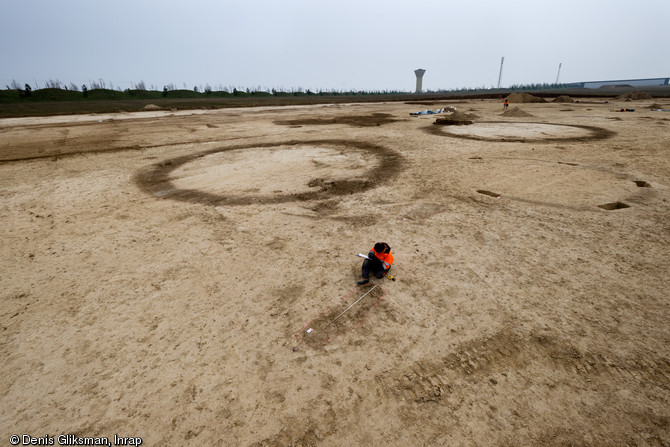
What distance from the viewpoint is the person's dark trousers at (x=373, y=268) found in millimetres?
3840

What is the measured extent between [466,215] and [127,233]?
617 cm

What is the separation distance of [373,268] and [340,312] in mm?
858

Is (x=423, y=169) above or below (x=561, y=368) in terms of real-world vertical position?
above

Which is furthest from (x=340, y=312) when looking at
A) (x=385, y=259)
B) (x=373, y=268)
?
(x=385, y=259)

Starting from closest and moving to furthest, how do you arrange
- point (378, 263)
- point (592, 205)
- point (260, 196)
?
point (378, 263) < point (592, 205) < point (260, 196)

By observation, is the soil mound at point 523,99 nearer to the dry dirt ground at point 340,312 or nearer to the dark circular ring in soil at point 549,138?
the dark circular ring in soil at point 549,138

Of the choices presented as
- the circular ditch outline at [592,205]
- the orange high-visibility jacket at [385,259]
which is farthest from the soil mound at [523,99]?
the orange high-visibility jacket at [385,259]

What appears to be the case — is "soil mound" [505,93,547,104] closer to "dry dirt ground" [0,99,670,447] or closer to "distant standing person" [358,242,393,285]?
"dry dirt ground" [0,99,670,447]

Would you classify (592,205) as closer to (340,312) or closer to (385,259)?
(385,259)

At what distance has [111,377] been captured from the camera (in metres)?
2.72

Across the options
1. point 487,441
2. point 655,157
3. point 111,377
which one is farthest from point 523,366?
point 655,157

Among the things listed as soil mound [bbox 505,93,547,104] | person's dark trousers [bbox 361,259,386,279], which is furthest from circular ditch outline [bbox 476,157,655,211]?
soil mound [bbox 505,93,547,104]

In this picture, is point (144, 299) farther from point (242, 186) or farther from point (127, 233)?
point (242, 186)

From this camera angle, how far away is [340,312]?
11.1ft
